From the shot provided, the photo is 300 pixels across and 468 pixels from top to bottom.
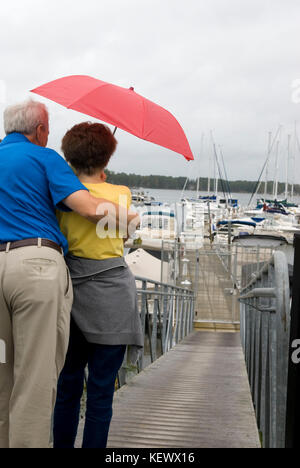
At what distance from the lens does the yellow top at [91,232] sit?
245cm

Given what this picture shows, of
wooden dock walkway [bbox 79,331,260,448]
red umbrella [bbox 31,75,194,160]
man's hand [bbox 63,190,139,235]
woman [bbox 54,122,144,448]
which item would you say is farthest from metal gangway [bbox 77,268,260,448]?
red umbrella [bbox 31,75,194,160]

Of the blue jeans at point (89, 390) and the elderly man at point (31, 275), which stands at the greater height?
the elderly man at point (31, 275)

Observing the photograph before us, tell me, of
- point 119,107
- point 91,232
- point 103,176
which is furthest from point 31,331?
point 119,107

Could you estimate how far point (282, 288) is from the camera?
2.43 metres

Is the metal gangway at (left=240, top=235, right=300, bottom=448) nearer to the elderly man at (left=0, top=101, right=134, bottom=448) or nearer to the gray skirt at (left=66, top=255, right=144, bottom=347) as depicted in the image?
the gray skirt at (left=66, top=255, right=144, bottom=347)

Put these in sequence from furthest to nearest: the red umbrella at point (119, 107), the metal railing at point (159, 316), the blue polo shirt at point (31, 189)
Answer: the metal railing at point (159, 316)
the red umbrella at point (119, 107)
the blue polo shirt at point (31, 189)

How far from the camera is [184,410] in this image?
387 cm

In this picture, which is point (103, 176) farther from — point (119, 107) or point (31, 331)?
point (31, 331)

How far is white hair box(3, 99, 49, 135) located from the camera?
2.38 meters

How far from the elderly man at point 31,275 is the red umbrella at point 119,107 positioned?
18.9 inches

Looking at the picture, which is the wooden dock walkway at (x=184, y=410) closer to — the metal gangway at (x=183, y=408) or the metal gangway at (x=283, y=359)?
the metal gangway at (x=183, y=408)

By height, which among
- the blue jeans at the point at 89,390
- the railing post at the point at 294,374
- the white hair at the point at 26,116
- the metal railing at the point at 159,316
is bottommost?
the metal railing at the point at 159,316

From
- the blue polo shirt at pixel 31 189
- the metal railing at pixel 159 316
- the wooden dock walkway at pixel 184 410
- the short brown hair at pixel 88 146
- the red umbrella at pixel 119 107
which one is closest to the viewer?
the blue polo shirt at pixel 31 189

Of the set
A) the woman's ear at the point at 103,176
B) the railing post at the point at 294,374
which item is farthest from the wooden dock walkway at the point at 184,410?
the woman's ear at the point at 103,176
